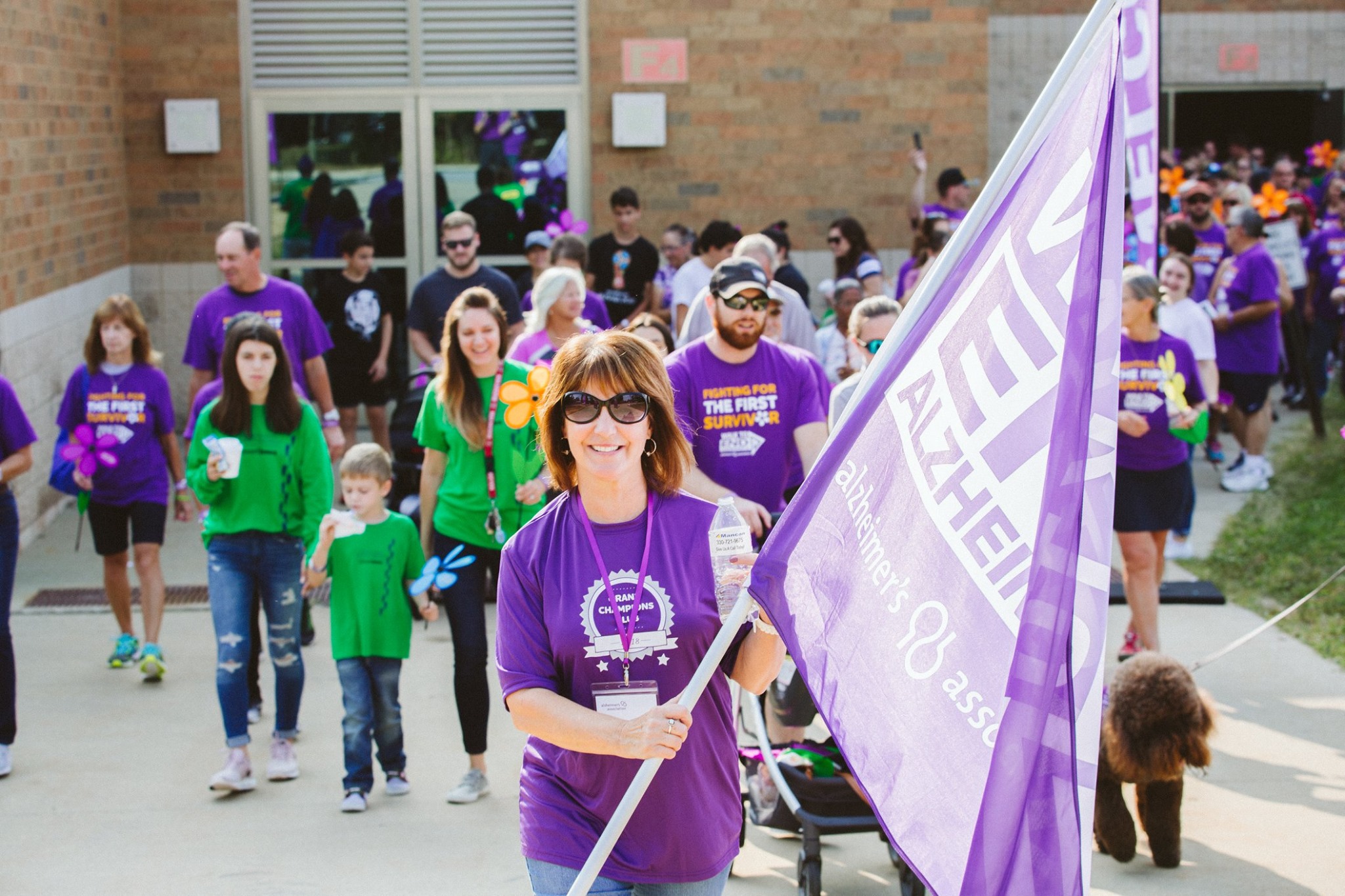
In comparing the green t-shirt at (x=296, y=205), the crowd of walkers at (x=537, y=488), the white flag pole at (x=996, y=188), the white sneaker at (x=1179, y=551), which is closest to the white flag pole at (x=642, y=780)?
the crowd of walkers at (x=537, y=488)

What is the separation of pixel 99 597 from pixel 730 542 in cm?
646

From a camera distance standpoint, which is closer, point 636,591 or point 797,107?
Answer: point 636,591

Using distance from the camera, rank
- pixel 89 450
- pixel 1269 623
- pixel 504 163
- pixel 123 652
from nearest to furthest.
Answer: pixel 1269 623
pixel 89 450
pixel 123 652
pixel 504 163

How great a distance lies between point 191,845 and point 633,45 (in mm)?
9088

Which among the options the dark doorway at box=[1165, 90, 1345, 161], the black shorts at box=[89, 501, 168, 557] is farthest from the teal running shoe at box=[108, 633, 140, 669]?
the dark doorway at box=[1165, 90, 1345, 161]

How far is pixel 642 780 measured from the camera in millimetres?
2945

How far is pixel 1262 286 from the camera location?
11.4 m

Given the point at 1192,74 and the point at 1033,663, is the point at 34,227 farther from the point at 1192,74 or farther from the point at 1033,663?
the point at 1192,74

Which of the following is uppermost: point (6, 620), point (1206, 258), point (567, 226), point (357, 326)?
point (567, 226)

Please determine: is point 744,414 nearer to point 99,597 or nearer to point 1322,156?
point 99,597

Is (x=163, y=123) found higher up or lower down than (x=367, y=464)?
higher up

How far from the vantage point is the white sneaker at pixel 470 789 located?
5.78 meters

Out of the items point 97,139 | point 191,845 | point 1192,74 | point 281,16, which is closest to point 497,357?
point 191,845

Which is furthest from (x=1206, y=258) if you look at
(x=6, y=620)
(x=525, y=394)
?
(x=6, y=620)
